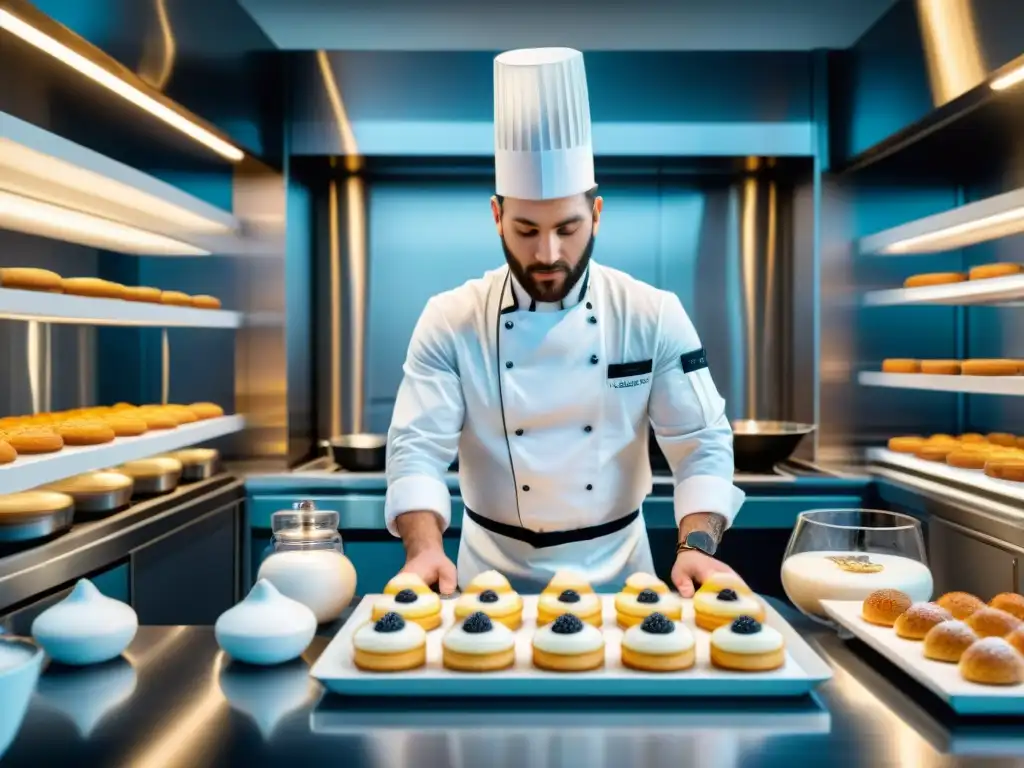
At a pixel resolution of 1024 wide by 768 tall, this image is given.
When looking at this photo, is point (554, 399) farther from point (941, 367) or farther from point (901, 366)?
point (901, 366)

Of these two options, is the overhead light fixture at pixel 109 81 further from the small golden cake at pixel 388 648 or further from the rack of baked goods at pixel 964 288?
the rack of baked goods at pixel 964 288

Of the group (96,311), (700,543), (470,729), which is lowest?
(470,729)

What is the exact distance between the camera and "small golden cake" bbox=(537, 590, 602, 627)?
143 cm

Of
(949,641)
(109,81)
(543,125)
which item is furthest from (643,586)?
(109,81)

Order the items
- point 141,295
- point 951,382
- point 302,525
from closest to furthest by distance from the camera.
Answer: point 302,525 → point 141,295 → point 951,382

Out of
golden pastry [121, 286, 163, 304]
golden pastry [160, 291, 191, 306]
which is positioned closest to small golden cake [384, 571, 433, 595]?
golden pastry [121, 286, 163, 304]

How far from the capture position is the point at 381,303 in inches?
163

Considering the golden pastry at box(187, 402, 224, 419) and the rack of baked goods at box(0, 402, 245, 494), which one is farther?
the golden pastry at box(187, 402, 224, 419)

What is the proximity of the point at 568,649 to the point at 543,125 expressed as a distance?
4.31 feet

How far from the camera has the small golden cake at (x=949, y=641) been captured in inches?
48.6

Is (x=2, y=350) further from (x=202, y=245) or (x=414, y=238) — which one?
(x=414, y=238)

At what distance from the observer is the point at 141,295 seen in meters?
2.87

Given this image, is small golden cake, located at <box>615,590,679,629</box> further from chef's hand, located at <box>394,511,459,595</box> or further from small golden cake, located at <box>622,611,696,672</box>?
chef's hand, located at <box>394,511,459,595</box>

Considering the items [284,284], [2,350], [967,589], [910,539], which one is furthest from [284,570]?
[284,284]
